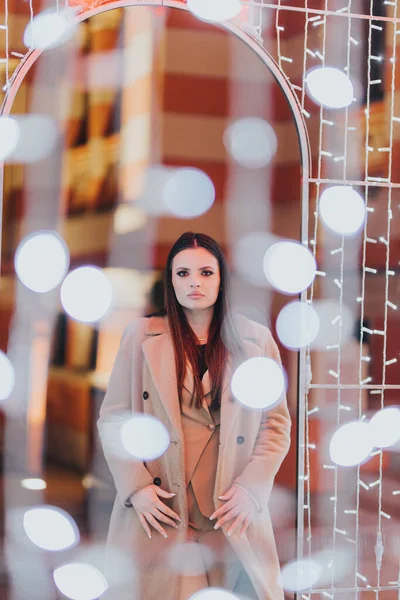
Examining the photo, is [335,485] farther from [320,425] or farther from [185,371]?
[185,371]

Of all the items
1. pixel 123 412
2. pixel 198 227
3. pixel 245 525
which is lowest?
pixel 245 525

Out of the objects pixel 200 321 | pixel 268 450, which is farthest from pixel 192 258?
pixel 268 450

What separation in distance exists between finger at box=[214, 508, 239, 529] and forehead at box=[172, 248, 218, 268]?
0.58m

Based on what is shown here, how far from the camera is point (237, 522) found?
175 centimetres

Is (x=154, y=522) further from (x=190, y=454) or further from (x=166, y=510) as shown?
(x=190, y=454)

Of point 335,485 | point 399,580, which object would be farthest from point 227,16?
point 399,580

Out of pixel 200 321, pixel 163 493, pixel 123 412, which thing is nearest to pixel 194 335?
pixel 200 321

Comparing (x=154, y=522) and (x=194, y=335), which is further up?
(x=194, y=335)

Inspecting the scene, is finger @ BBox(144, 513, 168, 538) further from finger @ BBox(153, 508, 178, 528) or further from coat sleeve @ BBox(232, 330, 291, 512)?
coat sleeve @ BBox(232, 330, 291, 512)

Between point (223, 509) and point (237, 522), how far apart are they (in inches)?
2.0

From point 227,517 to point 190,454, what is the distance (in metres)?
0.17

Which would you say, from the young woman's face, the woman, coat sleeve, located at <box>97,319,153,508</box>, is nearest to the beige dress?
the woman

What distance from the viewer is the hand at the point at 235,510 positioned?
1.73m

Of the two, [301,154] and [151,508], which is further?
[301,154]
